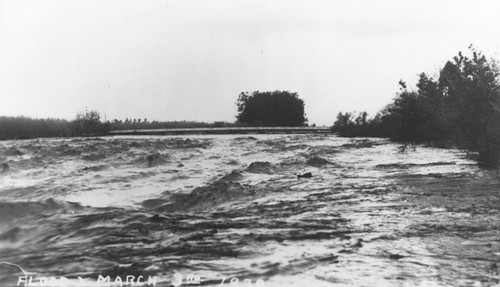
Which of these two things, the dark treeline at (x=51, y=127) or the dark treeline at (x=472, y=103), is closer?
the dark treeline at (x=472, y=103)

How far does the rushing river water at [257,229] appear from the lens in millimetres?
4902

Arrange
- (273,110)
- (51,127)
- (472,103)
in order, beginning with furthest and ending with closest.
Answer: (273,110)
(51,127)
(472,103)

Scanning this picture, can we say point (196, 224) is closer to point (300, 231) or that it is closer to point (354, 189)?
point (300, 231)

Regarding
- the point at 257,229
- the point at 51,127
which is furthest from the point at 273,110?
the point at 257,229

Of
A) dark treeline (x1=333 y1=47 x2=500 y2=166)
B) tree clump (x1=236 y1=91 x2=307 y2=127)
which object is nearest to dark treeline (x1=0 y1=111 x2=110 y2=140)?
tree clump (x1=236 y1=91 x2=307 y2=127)

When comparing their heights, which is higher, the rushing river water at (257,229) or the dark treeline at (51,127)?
the dark treeline at (51,127)

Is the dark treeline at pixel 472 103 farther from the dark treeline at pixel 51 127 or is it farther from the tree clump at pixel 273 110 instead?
the tree clump at pixel 273 110

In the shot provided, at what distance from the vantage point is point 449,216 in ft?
25.2

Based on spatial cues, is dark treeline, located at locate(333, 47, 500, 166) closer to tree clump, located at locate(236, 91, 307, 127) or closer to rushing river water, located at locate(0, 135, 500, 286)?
rushing river water, located at locate(0, 135, 500, 286)

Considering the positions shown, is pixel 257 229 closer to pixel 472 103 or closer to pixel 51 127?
pixel 472 103

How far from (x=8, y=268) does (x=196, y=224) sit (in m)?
2.92

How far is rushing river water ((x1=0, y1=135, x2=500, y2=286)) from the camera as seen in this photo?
4902 millimetres

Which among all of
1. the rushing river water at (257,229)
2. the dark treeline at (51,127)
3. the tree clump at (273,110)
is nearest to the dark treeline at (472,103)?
the rushing river water at (257,229)

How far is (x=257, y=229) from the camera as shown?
7.00 meters
